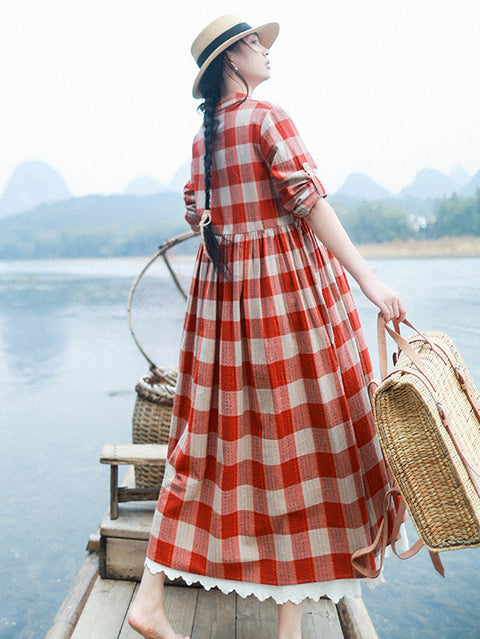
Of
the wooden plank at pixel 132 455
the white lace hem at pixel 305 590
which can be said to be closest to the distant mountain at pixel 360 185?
the wooden plank at pixel 132 455

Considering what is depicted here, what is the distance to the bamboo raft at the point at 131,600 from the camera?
127cm

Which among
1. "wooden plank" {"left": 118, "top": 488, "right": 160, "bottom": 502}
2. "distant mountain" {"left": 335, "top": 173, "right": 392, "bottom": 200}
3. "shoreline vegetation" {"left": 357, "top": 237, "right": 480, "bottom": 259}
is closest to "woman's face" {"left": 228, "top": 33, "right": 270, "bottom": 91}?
"wooden plank" {"left": 118, "top": 488, "right": 160, "bottom": 502}

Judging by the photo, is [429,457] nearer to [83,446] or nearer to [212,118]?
[212,118]

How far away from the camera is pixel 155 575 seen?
1.14 meters

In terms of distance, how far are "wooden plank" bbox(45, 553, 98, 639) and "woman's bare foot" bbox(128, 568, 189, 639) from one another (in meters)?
0.25

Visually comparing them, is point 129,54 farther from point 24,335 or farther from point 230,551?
point 230,551

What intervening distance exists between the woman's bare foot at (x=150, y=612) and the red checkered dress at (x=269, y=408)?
5 centimetres

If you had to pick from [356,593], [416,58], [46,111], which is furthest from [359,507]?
[46,111]

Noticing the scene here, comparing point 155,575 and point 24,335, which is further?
point 24,335

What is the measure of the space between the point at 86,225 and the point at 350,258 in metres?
14.7

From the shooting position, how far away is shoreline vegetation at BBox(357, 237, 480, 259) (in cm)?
493

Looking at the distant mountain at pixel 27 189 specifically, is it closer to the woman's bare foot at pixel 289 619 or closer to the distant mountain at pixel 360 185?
the distant mountain at pixel 360 185

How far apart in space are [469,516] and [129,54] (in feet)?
70.3

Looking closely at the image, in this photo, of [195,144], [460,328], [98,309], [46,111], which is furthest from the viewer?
[46,111]
